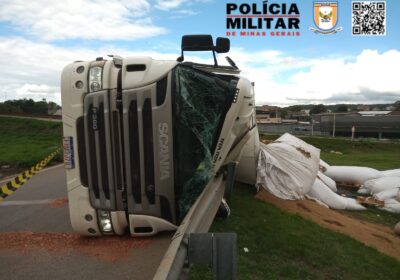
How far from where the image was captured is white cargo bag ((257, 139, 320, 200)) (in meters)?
9.34

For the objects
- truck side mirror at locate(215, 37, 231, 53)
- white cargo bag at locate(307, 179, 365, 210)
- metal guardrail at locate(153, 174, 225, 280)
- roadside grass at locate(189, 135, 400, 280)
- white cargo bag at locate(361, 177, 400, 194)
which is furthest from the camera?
white cargo bag at locate(361, 177, 400, 194)

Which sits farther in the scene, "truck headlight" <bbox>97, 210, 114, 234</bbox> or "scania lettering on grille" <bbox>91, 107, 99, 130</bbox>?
"truck headlight" <bbox>97, 210, 114, 234</bbox>

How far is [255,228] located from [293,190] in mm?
3245

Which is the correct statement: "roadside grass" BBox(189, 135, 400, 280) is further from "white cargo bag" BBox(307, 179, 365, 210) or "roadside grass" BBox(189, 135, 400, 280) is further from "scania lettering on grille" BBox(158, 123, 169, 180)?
"white cargo bag" BBox(307, 179, 365, 210)

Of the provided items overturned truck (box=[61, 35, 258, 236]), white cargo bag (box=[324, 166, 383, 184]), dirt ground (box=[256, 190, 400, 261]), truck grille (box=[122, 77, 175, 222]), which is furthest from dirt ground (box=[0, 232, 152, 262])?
white cargo bag (box=[324, 166, 383, 184])

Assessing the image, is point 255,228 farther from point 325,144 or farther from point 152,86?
point 325,144

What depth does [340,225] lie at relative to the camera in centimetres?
856

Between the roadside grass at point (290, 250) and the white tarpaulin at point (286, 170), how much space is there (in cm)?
105

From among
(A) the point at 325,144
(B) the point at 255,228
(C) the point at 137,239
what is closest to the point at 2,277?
(C) the point at 137,239

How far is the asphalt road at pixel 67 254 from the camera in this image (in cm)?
340

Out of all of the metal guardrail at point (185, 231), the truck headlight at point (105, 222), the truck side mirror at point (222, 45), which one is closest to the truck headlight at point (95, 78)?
the truck headlight at point (105, 222)

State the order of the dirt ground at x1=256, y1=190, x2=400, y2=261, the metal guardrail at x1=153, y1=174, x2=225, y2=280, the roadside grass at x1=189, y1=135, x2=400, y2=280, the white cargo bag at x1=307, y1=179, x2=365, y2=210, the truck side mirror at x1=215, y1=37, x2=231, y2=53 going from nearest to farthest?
the metal guardrail at x1=153, y1=174, x2=225, y2=280 < the truck side mirror at x1=215, y1=37, x2=231, y2=53 < the roadside grass at x1=189, y1=135, x2=400, y2=280 < the dirt ground at x1=256, y1=190, x2=400, y2=261 < the white cargo bag at x1=307, y1=179, x2=365, y2=210

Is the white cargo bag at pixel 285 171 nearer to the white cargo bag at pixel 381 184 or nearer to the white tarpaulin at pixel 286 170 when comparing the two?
the white tarpaulin at pixel 286 170

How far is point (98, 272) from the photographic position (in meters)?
3.38
